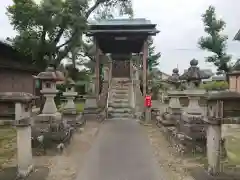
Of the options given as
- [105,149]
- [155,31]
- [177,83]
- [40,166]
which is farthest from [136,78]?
[40,166]

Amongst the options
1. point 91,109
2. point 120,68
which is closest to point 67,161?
point 91,109

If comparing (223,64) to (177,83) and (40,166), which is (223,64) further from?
(40,166)

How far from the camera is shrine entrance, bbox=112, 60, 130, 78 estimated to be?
25172 millimetres

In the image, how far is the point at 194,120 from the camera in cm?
932

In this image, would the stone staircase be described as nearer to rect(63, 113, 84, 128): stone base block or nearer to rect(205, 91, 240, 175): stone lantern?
rect(63, 113, 84, 128): stone base block

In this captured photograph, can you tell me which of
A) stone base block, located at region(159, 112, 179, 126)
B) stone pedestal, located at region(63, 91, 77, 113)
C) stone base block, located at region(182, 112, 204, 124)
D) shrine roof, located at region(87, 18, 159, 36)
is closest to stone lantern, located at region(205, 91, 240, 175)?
stone base block, located at region(182, 112, 204, 124)

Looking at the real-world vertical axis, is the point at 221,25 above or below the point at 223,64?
above

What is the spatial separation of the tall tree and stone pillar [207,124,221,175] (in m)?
28.6

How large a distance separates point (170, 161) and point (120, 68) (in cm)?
1786

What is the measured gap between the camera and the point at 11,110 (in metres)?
6.16

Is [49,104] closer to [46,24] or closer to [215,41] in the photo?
[46,24]

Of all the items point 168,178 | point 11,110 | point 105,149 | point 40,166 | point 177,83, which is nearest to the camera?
point 11,110

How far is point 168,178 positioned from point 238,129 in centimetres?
879

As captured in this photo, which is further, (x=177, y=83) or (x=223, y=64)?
(x=223, y=64)
